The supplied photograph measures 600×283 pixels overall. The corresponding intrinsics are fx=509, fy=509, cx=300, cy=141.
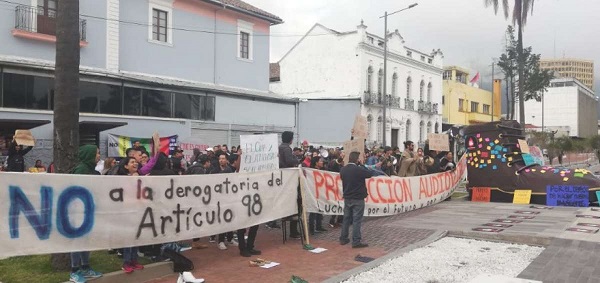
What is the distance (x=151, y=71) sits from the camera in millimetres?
22781

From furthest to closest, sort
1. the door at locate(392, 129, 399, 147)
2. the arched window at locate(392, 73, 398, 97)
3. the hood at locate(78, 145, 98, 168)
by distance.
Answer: the door at locate(392, 129, 399, 147) < the arched window at locate(392, 73, 398, 97) < the hood at locate(78, 145, 98, 168)

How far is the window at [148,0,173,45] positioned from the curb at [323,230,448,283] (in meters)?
17.4

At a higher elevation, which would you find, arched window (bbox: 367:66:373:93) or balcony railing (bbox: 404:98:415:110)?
arched window (bbox: 367:66:373:93)

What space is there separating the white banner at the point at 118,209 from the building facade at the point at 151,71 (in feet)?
33.1

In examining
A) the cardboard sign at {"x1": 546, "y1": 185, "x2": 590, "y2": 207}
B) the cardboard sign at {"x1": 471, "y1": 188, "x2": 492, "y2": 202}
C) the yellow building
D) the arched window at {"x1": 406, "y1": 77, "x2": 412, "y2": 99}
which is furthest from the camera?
the yellow building

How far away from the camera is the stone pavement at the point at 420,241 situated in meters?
7.05

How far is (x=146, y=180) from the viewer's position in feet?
21.9

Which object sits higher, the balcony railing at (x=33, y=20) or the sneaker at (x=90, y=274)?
the balcony railing at (x=33, y=20)

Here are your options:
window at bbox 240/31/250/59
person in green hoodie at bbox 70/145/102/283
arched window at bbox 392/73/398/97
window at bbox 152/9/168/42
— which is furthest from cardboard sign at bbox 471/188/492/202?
arched window at bbox 392/73/398/97

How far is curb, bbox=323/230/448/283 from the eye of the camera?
678 centimetres

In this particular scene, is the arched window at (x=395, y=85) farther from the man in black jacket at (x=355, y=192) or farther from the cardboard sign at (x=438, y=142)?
the man in black jacket at (x=355, y=192)

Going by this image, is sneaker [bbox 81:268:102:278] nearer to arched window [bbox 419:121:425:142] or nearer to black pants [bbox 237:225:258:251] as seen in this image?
black pants [bbox 237:225:258:251]

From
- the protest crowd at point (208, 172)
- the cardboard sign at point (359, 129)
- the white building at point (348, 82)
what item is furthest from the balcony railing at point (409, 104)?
the cardboard sign at point (359, 129)

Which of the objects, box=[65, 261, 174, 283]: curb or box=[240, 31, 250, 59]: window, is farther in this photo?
box=[240, 31, 250, 59]: window
